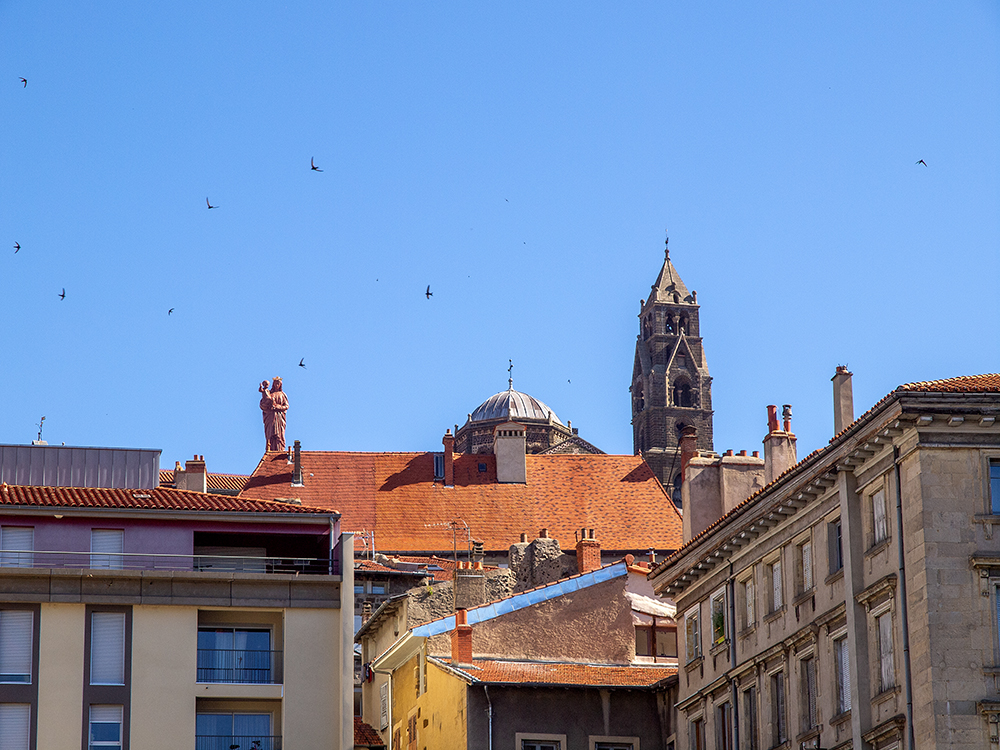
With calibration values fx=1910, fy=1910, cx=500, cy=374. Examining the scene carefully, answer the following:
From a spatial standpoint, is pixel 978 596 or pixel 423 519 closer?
pixel 978 596

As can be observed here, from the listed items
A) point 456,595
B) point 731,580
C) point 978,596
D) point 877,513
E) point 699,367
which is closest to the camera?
point 978,596

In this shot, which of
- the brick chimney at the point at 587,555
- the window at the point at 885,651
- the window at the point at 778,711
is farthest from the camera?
the brick chimney at the point at 587,555

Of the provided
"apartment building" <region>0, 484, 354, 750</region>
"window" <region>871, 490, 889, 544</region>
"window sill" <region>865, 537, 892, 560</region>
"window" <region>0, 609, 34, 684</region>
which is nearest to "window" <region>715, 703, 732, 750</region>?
"window sill" <region>865, 537, 892, 560</region>

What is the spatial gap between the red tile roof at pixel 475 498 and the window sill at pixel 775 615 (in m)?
41.6

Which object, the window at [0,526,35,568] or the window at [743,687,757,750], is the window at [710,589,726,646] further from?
the window at [0,526,35,568]

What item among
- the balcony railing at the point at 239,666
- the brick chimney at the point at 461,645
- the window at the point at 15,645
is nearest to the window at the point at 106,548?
the window at the point at 15,645

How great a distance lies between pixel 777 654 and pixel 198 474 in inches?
1285

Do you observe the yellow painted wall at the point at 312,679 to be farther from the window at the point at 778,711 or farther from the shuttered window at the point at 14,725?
the window at the point at 778,711

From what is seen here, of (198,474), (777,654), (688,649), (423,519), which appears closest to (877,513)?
(777,654)

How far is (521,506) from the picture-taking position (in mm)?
86000

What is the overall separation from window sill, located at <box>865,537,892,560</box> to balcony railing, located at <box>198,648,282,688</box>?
14099mm

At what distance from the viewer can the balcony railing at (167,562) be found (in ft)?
139

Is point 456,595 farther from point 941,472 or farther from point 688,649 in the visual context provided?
point 941,472

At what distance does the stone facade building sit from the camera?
108 feet
